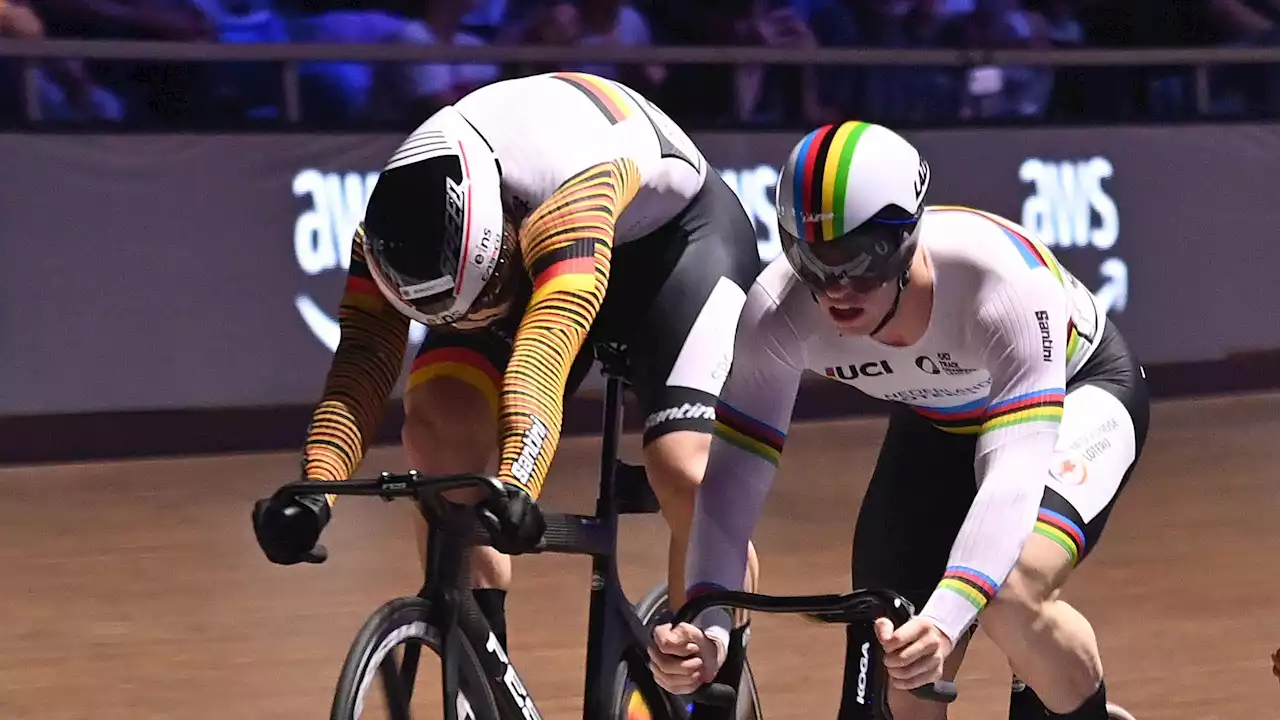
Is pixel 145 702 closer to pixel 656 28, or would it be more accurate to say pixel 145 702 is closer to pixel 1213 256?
pixel 656 28

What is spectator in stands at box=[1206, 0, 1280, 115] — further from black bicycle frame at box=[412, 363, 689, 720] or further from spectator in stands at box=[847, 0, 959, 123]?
black bicycle frame at box=[412, 363, 689, 720]

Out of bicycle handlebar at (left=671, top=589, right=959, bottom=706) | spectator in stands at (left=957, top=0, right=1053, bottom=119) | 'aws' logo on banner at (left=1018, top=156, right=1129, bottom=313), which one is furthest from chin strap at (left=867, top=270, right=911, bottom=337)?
spectator in stands at (left=957, top=0, right=1053, bottom=119)

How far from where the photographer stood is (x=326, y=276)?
768 cm

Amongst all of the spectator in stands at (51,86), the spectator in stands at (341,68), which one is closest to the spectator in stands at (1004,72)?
the spectator in stands at (341,68)

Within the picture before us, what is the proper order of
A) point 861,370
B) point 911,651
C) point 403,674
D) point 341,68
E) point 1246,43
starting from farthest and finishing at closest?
point 1246,43 < point 341,68 < point 861,370 < point 403,674 < point 911,651

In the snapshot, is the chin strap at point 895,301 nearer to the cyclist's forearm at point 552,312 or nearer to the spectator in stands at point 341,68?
the cyclist's forearm at point 552,312

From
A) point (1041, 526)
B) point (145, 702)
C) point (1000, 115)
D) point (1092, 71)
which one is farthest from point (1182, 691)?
point (1092, 71)

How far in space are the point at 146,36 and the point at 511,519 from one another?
19.2 ft

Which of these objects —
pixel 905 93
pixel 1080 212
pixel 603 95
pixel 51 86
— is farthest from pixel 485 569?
pixel 905 93

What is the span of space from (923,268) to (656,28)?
6728 mm

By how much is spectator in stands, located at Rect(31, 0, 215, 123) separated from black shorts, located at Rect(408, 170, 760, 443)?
4445 mm

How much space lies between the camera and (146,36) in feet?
26.3

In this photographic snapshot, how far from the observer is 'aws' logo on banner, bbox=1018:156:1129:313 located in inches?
353

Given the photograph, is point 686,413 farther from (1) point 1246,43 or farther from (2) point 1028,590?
(1) point 1246,43
